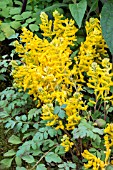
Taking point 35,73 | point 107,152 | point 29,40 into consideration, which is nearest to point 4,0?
point 29,40

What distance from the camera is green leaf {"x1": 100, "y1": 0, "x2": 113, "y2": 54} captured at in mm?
1844

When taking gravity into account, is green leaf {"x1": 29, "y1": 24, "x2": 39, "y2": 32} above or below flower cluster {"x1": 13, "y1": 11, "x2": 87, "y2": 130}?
above

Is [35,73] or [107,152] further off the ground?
[35,73]

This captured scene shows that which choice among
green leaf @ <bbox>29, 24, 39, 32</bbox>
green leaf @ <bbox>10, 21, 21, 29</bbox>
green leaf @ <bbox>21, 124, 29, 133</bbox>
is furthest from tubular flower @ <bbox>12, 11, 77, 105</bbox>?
green leaf @ <bbox>10, 21, 21, 29</bbox>

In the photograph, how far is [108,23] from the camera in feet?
6.21

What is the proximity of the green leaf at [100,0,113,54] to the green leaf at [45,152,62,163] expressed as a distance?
52 cm

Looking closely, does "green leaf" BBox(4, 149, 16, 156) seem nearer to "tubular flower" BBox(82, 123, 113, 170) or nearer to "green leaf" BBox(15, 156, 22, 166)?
"green leaf" BBox(15, 156, 22, 166)

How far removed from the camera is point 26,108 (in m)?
2.05

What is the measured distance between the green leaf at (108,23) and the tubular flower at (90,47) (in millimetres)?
41

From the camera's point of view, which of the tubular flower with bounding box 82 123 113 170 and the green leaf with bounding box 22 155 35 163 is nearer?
the tubular flower with bounding box 82 123 113 170

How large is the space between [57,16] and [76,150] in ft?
2.04

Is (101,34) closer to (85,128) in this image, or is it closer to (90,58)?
(90,58)

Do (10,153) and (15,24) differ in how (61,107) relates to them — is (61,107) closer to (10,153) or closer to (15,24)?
(10,153)

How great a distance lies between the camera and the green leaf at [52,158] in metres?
1.67
